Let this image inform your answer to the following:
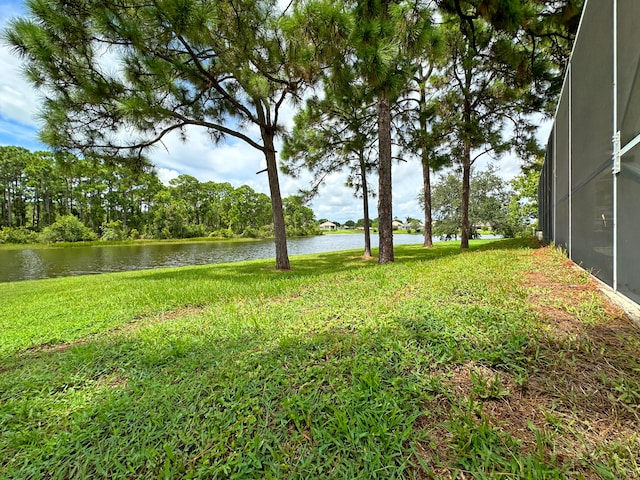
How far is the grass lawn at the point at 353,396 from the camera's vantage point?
1.00 m

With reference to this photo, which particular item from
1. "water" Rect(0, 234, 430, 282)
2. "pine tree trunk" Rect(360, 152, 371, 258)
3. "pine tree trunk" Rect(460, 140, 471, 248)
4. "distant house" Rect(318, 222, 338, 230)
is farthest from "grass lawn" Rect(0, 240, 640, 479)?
"distant house" Rect(318, 222, 338, 230)

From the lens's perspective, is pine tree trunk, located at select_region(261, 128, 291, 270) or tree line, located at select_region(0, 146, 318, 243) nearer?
pine tree trunk, located at select_region(261, 128, 291, 270)

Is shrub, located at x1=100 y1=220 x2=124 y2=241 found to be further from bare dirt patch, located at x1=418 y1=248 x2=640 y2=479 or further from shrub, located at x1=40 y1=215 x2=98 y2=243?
bare dirt patch, located at x1=418 y1=248 x2=640 y2=479

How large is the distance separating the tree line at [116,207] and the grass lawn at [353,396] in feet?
79.7

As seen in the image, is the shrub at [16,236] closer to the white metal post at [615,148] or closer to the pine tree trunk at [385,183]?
the pine tree trunk at [385,183]

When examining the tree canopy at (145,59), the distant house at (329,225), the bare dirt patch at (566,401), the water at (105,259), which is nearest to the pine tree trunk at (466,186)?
the tree canopy at (145,59)

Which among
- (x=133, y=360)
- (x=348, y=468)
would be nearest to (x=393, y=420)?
(x=348, y=468)

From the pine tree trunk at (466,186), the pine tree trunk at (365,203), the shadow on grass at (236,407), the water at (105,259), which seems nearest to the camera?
the shadow on grass at (236,407)

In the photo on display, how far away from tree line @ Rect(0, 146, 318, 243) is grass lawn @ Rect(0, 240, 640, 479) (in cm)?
2430

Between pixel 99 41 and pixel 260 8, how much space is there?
128 inches

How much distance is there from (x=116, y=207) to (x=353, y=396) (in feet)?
154

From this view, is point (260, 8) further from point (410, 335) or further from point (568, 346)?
point (568, 346)

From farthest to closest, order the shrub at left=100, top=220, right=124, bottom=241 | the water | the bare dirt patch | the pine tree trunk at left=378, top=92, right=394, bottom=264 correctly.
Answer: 1. the shrub at left=100, top=220, right=124, bottom=241
2. the water
3. the pine tree trunk at left=378, top=92, right=394, bottom=264
4. the bare dirt patch

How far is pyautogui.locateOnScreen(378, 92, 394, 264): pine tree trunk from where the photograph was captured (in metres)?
6.69
